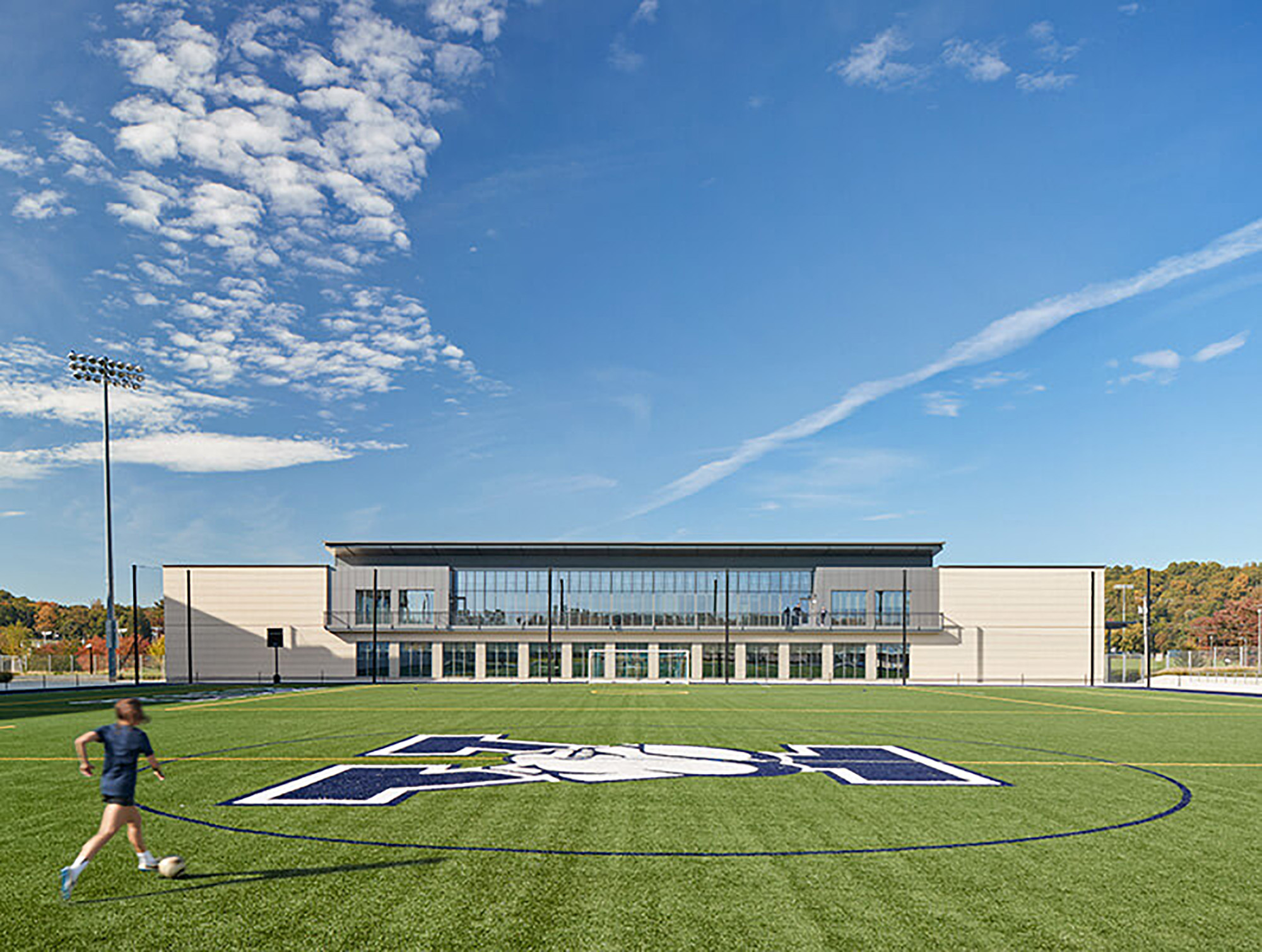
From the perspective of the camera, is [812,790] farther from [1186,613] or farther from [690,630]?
[1186,613]

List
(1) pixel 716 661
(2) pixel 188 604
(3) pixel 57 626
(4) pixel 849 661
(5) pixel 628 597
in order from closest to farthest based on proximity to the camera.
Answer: (4) pixel 849 661, (2) pixel 188 604, (1) pixel 716 661, (5) pixel 628 597, (3) pixel 57 626

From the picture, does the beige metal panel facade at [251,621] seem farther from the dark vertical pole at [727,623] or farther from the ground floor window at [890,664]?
the ground floor window at [890,664]

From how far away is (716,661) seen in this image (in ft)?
247

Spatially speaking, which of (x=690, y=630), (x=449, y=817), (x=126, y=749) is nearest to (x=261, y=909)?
(x=126, y=749)

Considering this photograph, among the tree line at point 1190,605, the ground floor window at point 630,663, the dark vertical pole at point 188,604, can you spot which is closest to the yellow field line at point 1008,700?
the ground floor window at point 630,663

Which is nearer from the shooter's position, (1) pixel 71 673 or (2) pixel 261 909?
(2) pixel 261 909

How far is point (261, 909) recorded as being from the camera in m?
8.28

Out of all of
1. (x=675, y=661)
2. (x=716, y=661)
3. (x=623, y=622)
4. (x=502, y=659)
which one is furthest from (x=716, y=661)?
(x=502, y=659)

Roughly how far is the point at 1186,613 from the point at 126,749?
18220 cm

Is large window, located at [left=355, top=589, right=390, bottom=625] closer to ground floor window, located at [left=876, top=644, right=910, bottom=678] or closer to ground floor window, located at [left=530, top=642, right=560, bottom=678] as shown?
ground floor window, located at [left=530, top=642, right=560, bottom=678]

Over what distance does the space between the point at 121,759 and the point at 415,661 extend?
69.1 metres

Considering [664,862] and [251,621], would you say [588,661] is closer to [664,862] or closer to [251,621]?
[251,621]

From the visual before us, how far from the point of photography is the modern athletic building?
74.6 m

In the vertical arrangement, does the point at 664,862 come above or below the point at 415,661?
above
